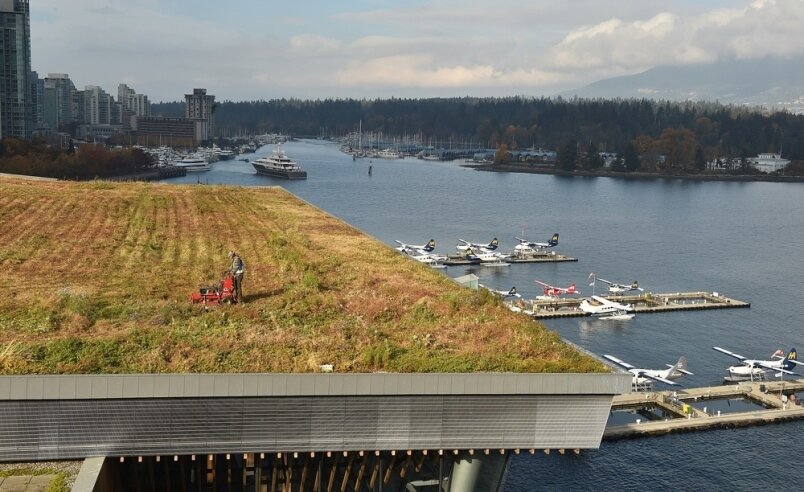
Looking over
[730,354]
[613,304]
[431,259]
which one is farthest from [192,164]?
[730,354]

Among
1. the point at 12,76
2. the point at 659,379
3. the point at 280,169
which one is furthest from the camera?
the point at 280,169

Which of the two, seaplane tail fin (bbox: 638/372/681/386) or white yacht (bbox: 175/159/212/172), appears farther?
white yacht (bbox: 175/159/212/172)

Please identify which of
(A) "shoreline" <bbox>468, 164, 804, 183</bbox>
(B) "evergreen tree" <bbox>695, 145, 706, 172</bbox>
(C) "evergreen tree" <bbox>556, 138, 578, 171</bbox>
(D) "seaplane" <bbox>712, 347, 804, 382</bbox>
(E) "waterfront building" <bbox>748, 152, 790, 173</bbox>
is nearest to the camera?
(D) "seaplane" <bbox>712, 347, 804, 382</bbox>

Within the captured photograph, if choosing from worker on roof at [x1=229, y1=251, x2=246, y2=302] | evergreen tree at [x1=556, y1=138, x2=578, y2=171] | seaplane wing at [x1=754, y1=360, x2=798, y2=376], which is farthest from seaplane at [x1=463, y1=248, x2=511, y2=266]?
evergreen tree at [x1=556, y1=138, x2=578, y2=171]

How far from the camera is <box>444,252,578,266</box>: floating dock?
7181cm

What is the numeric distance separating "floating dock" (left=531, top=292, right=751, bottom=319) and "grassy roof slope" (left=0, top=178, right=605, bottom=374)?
2551 cm

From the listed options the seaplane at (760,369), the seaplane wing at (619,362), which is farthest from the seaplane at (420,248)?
the seaplane at (760,369)

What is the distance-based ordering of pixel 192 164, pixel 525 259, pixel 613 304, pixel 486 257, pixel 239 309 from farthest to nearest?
pixel 192 164 < pixel 525 259 < pixel 486 257 < pixel 613 304 < pixel 239 309

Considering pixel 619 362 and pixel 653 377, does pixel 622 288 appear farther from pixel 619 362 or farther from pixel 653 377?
pixel 653 377

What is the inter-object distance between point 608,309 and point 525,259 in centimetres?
2143

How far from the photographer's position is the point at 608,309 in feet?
178

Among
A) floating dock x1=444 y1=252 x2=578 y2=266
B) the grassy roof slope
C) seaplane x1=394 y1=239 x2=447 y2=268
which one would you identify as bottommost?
floating dock x1=444 y1=252 x2=578 y2=266

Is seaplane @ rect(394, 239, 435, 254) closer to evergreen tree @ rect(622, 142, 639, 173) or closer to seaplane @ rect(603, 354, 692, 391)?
seaplane @ rect(603, 354, 692, 391)

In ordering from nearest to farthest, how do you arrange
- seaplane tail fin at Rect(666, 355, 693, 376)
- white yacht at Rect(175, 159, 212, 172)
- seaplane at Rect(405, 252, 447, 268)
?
seaplane tail fin at Rect(666, 355, 693, 376) < seaplane at Rect(405, 252, 447, 268) < white yacht at Rect(175, 159, 212, 172)
